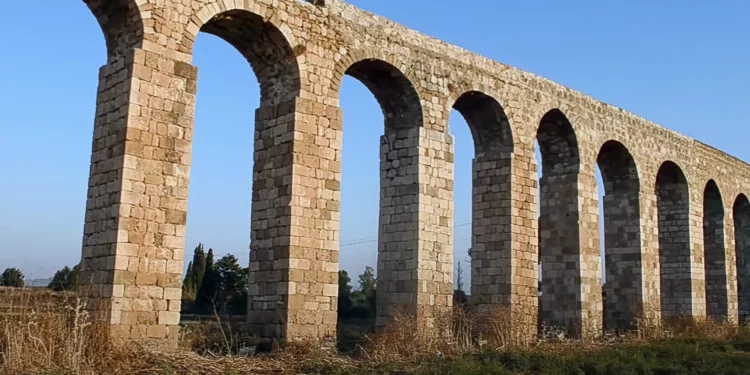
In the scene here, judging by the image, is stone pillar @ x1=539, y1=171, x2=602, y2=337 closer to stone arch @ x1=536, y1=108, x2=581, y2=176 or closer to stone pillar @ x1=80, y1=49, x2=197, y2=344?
stone arch @ x1=536, y1=108, x2=581, y2=176

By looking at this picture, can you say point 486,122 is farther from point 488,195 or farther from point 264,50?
point 264,50

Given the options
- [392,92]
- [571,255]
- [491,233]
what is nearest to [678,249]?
[571,255]

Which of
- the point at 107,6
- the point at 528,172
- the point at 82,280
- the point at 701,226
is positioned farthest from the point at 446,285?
the point at 701,226

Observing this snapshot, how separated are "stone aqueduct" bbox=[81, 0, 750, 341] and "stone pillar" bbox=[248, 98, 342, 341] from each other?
29 millimetres

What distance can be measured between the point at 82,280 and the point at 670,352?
28.4 feet

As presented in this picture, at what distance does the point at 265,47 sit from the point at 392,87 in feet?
9.15

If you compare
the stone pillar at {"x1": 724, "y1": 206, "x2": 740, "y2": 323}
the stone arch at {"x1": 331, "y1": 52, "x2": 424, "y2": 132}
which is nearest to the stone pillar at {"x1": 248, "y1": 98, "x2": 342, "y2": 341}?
the stone arch at {"x1": 331, "y1": 52, "x2": 424, "y2": 132}

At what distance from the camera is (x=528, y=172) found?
15.9 metres

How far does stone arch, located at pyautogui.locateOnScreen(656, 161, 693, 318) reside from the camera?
2128cm

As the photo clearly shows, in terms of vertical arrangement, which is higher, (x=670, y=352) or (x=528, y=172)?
(x=528, y=172)

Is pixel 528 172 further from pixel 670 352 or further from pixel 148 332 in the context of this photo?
pixel 148 332

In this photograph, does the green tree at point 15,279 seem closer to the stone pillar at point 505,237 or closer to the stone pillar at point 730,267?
the stone pillar at point 505,237

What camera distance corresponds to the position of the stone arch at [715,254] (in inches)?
927

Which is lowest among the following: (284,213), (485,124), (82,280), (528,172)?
(82,280)
